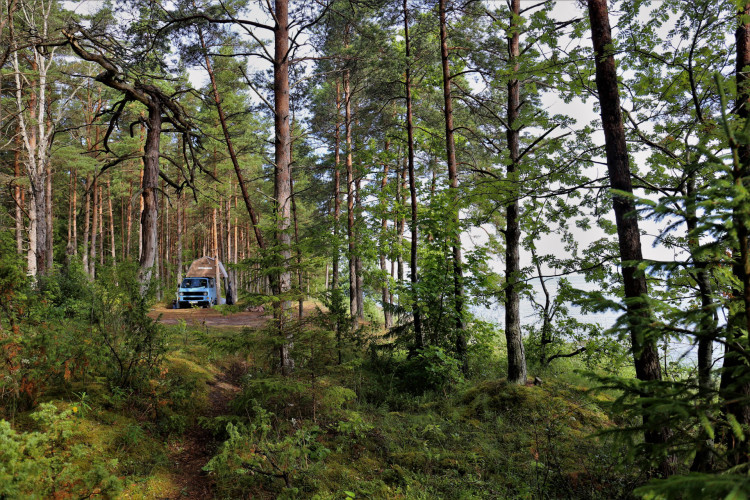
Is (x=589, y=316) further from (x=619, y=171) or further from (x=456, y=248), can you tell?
(x=619, y=171)

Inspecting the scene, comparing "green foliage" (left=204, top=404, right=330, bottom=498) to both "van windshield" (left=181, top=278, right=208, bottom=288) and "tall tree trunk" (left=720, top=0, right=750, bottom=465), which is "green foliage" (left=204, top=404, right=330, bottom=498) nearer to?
"tall tree trunk" (left=720, top=0, right=750, bottom=465)

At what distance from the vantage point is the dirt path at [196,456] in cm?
377

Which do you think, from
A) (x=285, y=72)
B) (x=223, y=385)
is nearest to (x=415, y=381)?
(x=223, y=385)

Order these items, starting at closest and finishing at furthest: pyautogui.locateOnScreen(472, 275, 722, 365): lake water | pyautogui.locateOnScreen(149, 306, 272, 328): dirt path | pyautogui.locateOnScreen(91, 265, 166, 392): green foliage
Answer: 1. pyautogui.locateOnScreen(472, 275, 722, 365): lake water
2. pyautogui.locateOnScreen(91, 265, 166, 392): green foliage
3. pyautogui.locateOnScreen(149, 306, 272, 328): dirt path

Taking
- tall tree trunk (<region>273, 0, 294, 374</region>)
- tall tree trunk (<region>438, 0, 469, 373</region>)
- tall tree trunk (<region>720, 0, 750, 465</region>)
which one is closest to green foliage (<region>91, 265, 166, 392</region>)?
tall tree trunk (<region>273, 0, 294, 374</region>)

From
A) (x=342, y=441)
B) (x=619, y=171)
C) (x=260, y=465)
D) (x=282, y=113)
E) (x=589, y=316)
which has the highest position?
(x=282, y=113)

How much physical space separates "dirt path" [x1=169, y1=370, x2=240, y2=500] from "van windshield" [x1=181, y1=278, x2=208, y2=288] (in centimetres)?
1421

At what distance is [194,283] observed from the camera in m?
18.9

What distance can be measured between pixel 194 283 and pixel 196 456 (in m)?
16.2

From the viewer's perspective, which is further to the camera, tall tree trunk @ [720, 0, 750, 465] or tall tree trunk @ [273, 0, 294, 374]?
tall tree trunk @ [273, 0, 294, 374]

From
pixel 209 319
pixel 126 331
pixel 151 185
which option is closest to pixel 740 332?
pixel 126 331

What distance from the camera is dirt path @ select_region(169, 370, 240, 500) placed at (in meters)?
3.77

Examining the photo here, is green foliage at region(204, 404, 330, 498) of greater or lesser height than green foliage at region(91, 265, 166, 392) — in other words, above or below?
below

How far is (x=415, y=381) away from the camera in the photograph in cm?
778
